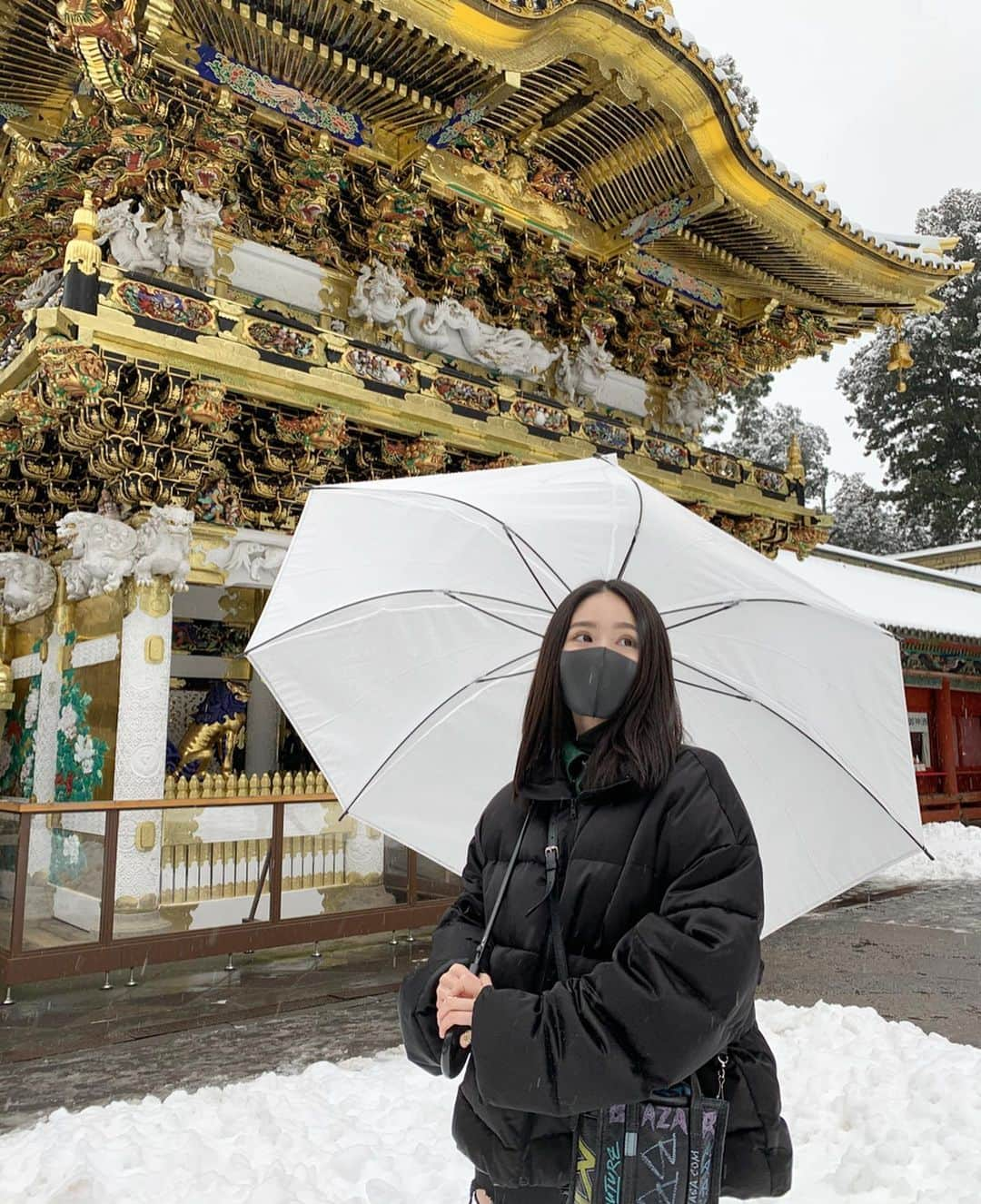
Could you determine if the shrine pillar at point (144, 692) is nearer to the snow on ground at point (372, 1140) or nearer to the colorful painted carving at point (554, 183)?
the snow on ground at point (372, 1140)

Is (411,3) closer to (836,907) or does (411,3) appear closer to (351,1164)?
(351,1164)


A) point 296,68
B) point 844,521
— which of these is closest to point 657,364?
point 296,68

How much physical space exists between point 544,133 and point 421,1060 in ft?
29.6

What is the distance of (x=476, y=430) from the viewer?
8664 mm

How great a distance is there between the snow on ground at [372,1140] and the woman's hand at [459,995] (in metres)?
1.77

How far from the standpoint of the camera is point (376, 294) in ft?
29.0

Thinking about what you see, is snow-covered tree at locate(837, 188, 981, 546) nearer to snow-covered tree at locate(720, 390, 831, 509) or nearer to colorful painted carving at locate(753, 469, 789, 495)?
snow-covered tree at locate(720, 390, 831, 509)

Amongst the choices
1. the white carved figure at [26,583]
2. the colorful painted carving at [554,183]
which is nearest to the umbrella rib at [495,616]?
the white carved figure at [26,583]

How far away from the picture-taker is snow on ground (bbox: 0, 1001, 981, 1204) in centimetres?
295

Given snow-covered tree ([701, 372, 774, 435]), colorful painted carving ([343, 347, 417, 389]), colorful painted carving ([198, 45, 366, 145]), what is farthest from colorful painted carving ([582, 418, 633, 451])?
snow-covered tree ([701, 372, 774, 435])

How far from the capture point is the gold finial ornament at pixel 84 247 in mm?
6543

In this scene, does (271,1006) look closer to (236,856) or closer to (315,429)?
(236,856)

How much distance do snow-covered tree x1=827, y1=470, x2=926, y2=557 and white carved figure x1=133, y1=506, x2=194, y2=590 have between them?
94.1ft

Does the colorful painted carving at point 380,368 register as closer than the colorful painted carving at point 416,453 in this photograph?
Yes
